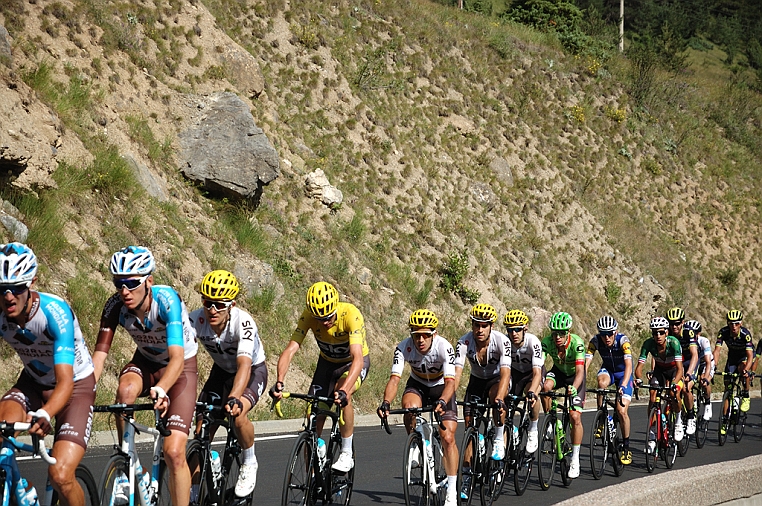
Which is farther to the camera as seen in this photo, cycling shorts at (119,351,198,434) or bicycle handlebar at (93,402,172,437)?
cycling shorts at (119,351,198,434)

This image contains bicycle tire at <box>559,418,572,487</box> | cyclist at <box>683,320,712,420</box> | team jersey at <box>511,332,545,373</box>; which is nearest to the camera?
team jersey at <box>511,332,545,373</box>

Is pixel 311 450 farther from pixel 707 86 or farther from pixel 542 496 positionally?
pixel 707 86

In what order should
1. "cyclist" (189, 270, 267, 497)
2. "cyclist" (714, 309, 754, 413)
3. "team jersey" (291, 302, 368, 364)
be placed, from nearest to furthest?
"cyclist" (189, 270, 267, 497) → "team jersey" (291, 302, 368, 364) → "cyclist" (714, 309, 754, 413)

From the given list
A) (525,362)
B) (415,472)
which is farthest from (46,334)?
(525,362)

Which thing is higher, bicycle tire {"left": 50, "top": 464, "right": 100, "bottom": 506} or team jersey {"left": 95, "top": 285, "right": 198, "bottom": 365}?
team jersey {"left": 95, "top": 285, "right": 198, "bottom": 365}

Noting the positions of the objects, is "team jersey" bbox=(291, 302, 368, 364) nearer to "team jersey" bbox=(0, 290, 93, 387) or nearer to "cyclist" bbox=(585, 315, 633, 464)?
"team jersey" bbox=(0, 290, 93, 387)

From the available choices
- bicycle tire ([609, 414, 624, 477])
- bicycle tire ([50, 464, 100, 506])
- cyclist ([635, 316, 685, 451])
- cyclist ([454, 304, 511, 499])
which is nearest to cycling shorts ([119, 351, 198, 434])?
bicycle tire ([50, 464, 100, 506])

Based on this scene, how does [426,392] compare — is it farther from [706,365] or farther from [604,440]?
[706,365]

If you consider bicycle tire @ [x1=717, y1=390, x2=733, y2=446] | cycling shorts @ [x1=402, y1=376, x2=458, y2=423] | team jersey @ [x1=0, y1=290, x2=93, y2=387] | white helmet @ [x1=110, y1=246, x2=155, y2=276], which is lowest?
bicycle tire @ [x1=717, y1=390, x2=733, y2=446]

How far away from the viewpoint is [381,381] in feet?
61.4

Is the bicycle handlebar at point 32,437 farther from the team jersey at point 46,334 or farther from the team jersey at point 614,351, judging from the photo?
the team jersey at point 614,351

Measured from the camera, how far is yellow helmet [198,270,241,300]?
7.07 m

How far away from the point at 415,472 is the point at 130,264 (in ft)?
12.0

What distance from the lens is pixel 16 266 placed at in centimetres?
511
